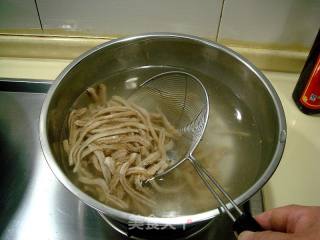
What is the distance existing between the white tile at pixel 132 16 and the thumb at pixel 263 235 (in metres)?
0.48

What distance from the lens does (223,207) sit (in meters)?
0.48

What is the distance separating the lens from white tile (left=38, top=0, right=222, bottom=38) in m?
0.75

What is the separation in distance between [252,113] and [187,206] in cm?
23

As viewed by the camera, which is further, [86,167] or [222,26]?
[222,26]

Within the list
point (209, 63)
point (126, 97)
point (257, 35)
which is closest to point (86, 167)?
point (126, 97)

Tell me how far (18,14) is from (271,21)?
53cm

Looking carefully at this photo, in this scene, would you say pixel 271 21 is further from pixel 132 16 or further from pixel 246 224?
pixel 246 224

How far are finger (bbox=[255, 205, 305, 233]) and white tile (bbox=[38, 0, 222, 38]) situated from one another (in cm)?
44

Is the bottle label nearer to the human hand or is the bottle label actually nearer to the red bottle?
the red bottle

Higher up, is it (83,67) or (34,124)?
(83,67)

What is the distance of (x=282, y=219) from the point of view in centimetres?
46

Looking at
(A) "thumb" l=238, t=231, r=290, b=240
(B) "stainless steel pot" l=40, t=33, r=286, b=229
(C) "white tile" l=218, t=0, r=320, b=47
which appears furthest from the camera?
(C) "white tile" l=218, t=0, r=320, b=47

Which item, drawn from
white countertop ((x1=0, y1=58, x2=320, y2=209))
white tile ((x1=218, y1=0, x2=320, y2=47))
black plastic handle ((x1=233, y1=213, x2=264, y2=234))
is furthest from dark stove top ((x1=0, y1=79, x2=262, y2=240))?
white tile ((x1=218, y1=0, x2=320, y2=47))

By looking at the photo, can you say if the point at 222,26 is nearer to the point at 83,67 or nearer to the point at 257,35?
the point at 257,35
